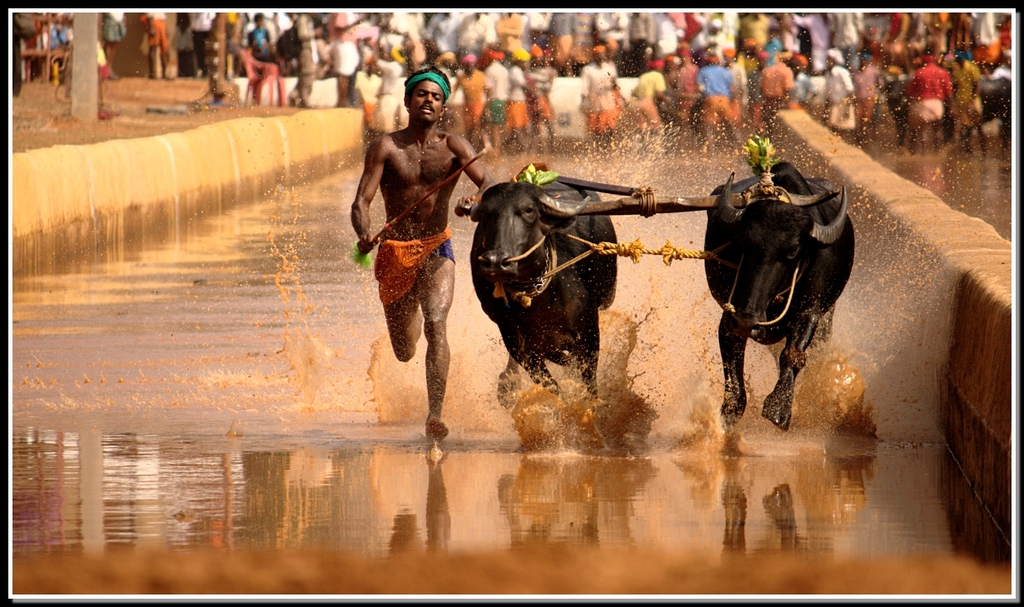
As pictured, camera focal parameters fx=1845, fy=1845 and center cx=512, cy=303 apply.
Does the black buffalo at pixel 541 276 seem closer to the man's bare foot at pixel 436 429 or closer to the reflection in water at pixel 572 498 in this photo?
the man's bare foot at pixel 436 429

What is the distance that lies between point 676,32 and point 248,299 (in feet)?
47.3

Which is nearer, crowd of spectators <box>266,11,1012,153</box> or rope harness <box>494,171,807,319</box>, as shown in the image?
rope harness <box>494,171,807,319</box>

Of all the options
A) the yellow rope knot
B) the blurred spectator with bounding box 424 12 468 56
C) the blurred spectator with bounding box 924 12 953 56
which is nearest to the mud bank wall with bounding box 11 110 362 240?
the blurred spectator with bounding box 424 12 468 56

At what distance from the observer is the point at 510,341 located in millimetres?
9570

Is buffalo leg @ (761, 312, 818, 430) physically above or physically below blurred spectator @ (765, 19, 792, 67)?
below

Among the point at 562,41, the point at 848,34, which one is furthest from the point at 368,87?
the point at 848,34

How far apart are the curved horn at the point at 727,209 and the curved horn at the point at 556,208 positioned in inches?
26.8

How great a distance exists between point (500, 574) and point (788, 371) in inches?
112

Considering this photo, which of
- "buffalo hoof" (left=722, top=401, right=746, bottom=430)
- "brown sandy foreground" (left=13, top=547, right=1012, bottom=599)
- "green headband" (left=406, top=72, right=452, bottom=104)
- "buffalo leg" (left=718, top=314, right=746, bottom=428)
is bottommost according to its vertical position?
"brown sandy foreground" (left=13, top=547, right=1012, bottom=599)

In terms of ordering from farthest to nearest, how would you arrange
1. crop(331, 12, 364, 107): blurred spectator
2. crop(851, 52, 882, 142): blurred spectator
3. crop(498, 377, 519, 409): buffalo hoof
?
crop(331, 12, 364, 107): blurred spectator, crop(851, 52, 882, 142): blurred spectator, crop(498, 377, 519, 409): buffalo hoof

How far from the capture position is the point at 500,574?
6.62 meters

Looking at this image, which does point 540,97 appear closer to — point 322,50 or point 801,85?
point 322,50

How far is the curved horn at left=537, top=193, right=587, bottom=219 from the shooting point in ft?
29.3

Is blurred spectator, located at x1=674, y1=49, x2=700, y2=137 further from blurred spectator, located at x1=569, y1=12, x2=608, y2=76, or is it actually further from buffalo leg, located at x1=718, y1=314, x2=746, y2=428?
buffalo leg, located at x1=718, y1=314, x2=746, y2=428
